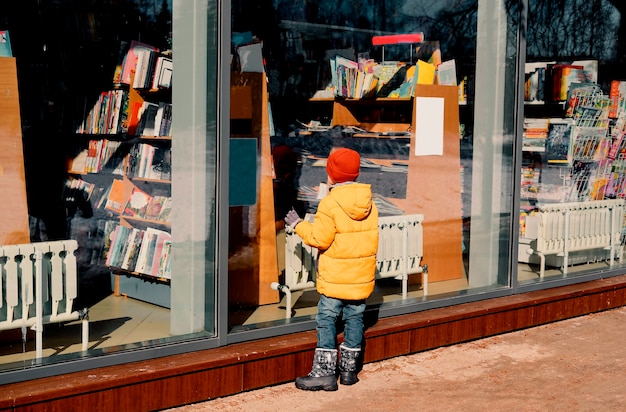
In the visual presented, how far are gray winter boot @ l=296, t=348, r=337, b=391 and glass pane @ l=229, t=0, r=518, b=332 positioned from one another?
19.3 inches

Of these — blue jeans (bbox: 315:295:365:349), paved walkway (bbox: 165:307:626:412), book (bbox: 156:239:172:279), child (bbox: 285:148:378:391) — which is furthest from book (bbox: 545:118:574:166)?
book (bbox: 156:239:172:279)

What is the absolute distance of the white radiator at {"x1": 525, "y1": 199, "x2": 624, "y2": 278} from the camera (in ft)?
26.7

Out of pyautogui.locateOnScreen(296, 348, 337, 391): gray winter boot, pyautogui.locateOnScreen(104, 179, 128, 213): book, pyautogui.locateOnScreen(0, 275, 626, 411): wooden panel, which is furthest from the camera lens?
pyautogui.locateOnScreen(104, 179, 128, 213): book

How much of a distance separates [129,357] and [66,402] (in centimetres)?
55

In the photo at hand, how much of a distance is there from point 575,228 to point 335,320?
3.56 meters

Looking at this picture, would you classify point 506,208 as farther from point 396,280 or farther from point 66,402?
point 66,402

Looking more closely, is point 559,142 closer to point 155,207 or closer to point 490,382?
point 490,382

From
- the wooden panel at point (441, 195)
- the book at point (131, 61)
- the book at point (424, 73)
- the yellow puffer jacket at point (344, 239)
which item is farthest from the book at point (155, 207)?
the book at point (424, 73)

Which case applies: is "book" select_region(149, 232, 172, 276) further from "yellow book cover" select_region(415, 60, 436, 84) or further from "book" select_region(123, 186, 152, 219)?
"yellow book cover" select_region(415, 60, 436, 84)

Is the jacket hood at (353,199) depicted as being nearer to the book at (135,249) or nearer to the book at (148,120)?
the book at (148,120)

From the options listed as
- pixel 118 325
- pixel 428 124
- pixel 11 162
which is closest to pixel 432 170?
pixel 428 124

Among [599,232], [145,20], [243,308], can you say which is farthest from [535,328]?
[145,20]

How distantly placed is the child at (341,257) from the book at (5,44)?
1.89 meters

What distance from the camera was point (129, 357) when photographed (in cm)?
523
